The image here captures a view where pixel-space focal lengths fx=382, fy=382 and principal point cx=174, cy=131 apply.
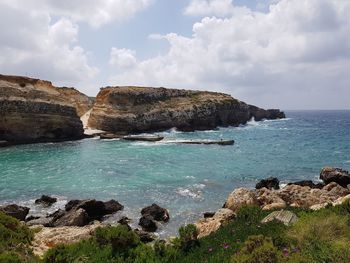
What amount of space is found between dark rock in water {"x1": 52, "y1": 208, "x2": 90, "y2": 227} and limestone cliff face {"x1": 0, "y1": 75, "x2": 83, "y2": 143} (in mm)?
49899

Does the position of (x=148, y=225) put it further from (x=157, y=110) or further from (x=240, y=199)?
(x=157, y=110)

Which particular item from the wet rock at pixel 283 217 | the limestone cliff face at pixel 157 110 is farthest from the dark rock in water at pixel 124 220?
the limestone cliff face at pixel 157 110

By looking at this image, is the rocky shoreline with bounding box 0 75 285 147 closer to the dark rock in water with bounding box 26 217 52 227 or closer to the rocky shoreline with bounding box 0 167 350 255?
the dark rock in water with bounding box 26 217 52 227

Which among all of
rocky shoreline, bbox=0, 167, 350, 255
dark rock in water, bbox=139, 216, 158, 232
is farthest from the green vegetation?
dark rock in water, bbox=139, 216, 158, 232

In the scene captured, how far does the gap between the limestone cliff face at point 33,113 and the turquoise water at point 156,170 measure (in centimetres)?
524

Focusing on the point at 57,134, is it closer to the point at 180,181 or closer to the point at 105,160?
the point at 105,160

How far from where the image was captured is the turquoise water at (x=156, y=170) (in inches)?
1309


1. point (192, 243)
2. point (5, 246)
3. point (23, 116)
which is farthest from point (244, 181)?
point (23, 116)

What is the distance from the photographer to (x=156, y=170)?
46.4m

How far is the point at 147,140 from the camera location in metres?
78.9

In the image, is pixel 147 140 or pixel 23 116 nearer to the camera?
pixel 23 116

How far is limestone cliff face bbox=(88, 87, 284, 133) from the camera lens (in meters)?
95.8

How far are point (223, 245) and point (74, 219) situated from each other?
612 inches

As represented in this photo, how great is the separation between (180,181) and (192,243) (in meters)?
26.5
